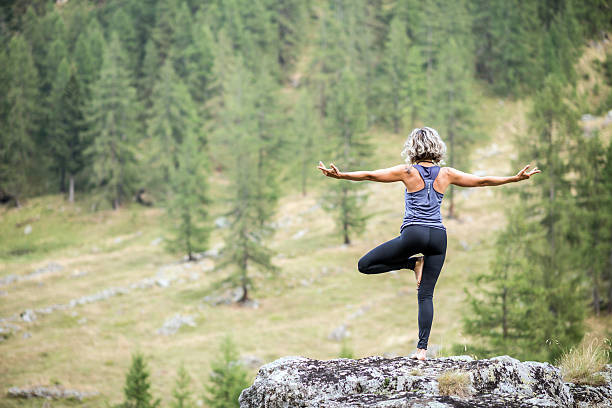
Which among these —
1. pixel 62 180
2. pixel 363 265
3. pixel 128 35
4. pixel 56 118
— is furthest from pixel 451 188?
pixel 128 35

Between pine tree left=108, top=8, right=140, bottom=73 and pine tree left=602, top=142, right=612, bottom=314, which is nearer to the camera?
pine tree left=602, top=142, right=612, bottom=314

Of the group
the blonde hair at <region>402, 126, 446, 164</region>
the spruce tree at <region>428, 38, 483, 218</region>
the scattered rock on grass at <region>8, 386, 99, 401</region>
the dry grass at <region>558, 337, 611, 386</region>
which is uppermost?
the spruce tree at <region>428, 38, 483, 218</region>

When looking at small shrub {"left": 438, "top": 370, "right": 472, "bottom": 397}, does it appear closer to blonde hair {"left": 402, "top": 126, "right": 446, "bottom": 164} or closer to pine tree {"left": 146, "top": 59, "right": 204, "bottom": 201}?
blonde hair {"left": 402, "top": 126, "right": 446, "bottom": 164}

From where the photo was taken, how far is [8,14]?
240 ft

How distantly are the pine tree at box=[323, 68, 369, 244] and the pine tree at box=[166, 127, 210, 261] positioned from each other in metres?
10.1

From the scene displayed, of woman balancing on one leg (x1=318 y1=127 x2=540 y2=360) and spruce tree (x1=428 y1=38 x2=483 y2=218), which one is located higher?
spruce tree (x1=428 y1=38 x2=483 y2=218)

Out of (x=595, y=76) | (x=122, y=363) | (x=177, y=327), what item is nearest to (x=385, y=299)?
(x=177, y=327)

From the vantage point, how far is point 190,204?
129 ft

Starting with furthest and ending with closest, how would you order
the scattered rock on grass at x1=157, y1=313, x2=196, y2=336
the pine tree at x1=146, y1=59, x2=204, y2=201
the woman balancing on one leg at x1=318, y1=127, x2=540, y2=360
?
the pine tree at x1=146, y1=59, x2=204, y2=201, the scattered rock on grass at x1=157, y1=313, x2=196, y2=336, the woman balancing on one leg at x1=318, y1=127, x2=540, y2=360

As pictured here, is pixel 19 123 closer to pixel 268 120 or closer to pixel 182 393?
pixel 268 120

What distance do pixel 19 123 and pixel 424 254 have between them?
202ft

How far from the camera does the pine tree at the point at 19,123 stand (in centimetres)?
5488

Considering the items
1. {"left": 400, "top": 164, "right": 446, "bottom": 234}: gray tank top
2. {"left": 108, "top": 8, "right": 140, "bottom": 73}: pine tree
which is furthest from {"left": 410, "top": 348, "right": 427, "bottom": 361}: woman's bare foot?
{"left": 108, "top": 8, "right": 140, "bottom": 73}: pine tree

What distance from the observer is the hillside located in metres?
27.4
